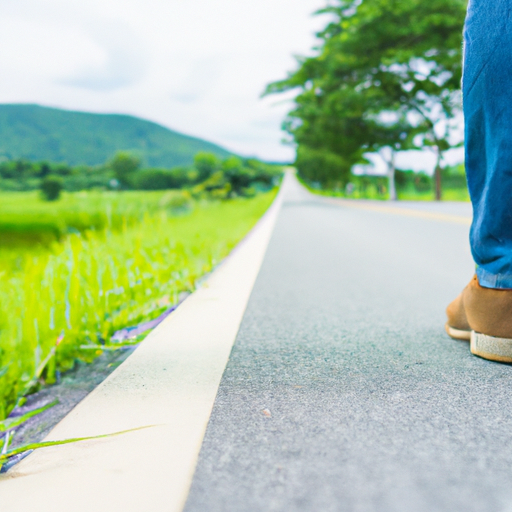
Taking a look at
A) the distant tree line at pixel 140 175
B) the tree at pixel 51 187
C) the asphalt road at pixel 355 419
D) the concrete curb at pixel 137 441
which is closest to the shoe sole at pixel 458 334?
the asphalt road at pixel 355 419

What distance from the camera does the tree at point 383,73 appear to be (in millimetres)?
18156

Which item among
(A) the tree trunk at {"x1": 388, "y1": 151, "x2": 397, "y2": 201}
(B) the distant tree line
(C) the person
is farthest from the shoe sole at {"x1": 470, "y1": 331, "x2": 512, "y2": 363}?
(A) the tree trunk at {"x1": 388, "y1": 151, "x2": 397, "y2": 201}

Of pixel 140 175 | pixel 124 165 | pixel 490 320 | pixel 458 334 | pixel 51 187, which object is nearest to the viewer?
pixel 490 320

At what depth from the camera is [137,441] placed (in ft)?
3.61

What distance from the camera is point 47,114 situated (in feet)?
119

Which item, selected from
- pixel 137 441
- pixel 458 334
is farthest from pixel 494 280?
pixel 137 441

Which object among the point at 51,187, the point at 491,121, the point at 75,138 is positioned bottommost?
the point at 51,187

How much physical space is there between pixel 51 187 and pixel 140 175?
510 cm

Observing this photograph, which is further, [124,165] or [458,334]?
[124,165]

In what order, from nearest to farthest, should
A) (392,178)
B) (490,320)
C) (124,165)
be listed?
(490,320), (124,165), (392,178)

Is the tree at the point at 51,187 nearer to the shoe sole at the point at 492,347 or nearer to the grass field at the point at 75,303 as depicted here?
the grass field at the point at 75,303

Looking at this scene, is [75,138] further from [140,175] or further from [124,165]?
[124,165]

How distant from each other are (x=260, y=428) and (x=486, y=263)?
39.4 inches

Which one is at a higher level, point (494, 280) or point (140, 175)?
point (140, 175)
